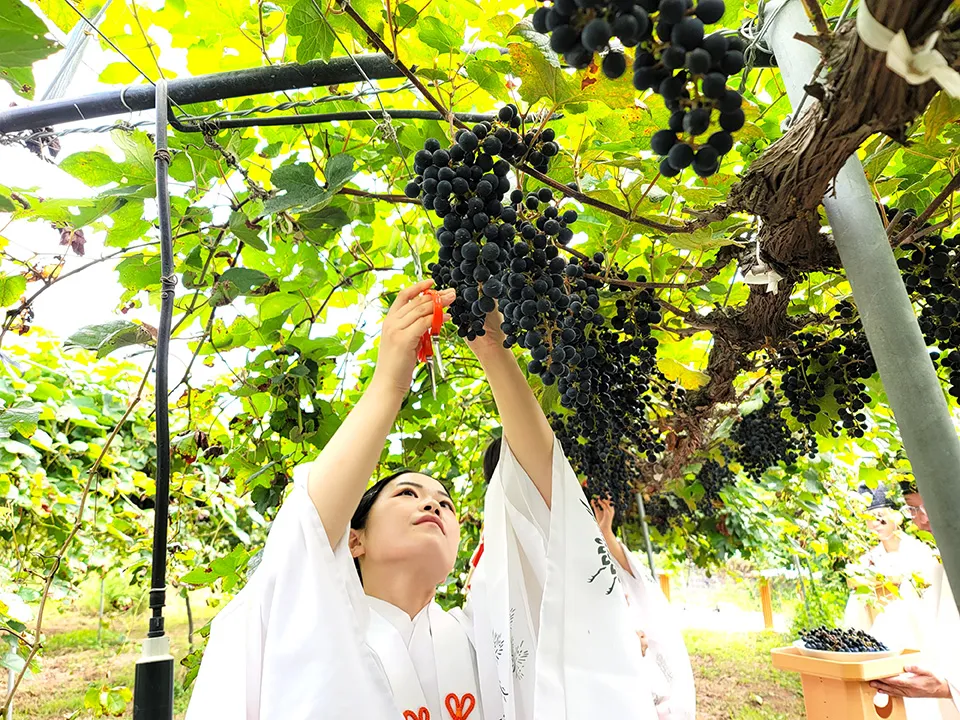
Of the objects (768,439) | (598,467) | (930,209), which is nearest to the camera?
(930,209)

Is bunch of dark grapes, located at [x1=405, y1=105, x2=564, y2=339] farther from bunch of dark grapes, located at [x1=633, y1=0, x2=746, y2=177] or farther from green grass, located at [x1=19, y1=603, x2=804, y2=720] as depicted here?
green grass, located at [x1=19, y1=603, x2=804, y2=720]

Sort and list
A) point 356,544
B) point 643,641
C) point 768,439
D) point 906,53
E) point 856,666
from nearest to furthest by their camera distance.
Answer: point 906,53 → point 356,544 → point 643,641 → point 768,439 → point 856,666

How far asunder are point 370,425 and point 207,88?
2.59 feet

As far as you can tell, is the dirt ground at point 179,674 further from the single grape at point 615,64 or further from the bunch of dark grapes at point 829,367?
the single grape at point 615,64

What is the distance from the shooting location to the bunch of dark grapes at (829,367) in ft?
5.53

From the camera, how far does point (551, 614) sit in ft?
4.68

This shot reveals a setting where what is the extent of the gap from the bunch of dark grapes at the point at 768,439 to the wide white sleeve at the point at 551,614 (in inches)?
52.5

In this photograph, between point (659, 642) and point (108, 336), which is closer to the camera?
point (108, 336)

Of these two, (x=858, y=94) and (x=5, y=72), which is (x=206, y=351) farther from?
(x=858, y=94)

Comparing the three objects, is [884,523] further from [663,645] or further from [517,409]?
[517,409]

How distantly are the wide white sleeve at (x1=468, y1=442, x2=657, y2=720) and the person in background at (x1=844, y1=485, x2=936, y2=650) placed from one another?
133 inches

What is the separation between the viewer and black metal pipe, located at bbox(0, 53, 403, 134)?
131 centimetres

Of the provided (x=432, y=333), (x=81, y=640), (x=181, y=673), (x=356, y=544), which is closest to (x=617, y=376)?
(x=432, y=333)

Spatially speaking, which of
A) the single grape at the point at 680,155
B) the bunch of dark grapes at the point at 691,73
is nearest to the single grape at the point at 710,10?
the bunch of dark grapes at the point at 691,73
